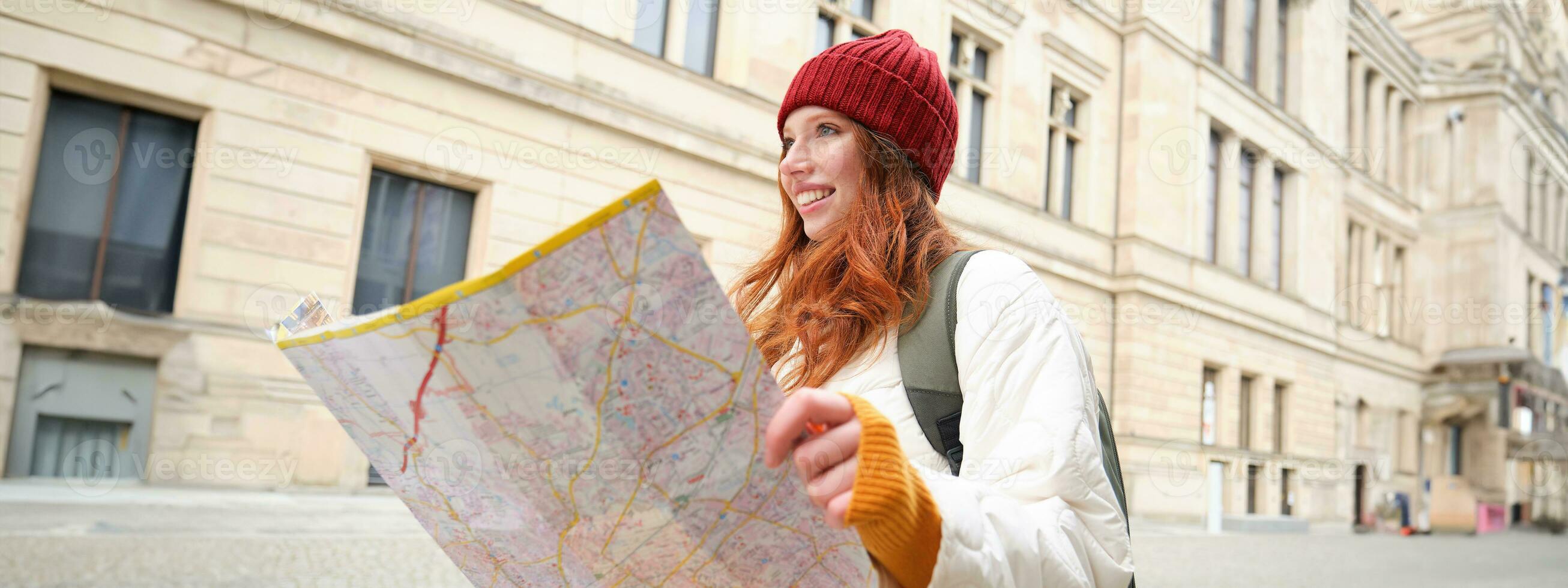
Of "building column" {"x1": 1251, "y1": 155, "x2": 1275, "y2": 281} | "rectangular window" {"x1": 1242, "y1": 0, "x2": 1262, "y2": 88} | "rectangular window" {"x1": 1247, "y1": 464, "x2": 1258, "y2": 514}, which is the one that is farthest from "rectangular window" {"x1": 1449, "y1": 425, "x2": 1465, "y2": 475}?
"rectangular window" {"x1": 1242, "y1": 0, "x2": 1262, "y2": 88}

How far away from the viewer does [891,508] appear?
81 centimetres

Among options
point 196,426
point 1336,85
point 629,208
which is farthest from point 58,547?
point 1336,85

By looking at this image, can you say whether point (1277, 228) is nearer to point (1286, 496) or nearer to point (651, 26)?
point (1286, 496)

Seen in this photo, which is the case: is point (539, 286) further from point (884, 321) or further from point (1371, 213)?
point (1371, 213)

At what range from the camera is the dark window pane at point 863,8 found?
521 inches

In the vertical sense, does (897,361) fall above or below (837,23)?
below

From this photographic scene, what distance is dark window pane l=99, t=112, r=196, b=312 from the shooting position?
24.0 ft

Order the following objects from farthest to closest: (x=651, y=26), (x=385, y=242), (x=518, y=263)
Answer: (x=651, y=26)
(x=385, y=242)
(x=518, y=263)

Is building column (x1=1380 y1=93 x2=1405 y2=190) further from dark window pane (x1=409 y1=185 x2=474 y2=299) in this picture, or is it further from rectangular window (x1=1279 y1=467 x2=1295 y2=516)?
dark window pane (x1=409 y1=185 x2=474 y2=299)

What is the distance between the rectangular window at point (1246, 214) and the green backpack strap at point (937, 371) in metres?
21.7

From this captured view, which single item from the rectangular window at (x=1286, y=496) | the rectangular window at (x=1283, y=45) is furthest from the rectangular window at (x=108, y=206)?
the rectangular window at (x=1283, y=45)

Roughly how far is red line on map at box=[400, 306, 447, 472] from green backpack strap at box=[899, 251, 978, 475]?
57 cm

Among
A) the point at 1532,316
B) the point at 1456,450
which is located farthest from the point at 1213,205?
the point at 1532,316

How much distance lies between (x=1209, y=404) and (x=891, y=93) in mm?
19382
